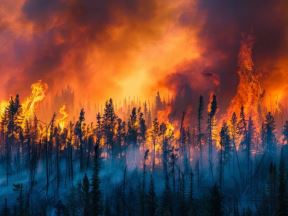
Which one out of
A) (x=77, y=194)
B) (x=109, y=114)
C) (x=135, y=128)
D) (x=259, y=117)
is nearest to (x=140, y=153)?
(x=135, y=128)

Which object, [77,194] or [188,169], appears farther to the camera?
[188,169]

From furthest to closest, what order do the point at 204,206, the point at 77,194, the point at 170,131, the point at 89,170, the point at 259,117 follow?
the point at 259,117
the point at 170,131
the point at 89,170
the point at 77,194
the point at 204,206

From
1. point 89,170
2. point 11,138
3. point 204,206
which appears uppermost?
point 11,138

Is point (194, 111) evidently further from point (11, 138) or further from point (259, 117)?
point (11, 138)

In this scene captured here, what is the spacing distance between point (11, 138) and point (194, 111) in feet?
233

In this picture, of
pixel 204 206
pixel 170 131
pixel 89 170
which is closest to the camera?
pixel 204 206

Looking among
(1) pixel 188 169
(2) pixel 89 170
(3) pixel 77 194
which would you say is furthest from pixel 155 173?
(3) pixel 77 194

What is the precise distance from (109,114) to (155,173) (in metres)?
23.5

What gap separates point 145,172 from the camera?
118 m

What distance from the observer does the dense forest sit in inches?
3812

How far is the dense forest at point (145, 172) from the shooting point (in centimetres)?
9681

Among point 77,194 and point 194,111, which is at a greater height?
point 194,111

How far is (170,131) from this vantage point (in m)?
142

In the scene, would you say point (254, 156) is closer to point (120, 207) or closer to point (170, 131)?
point (170, 131)
